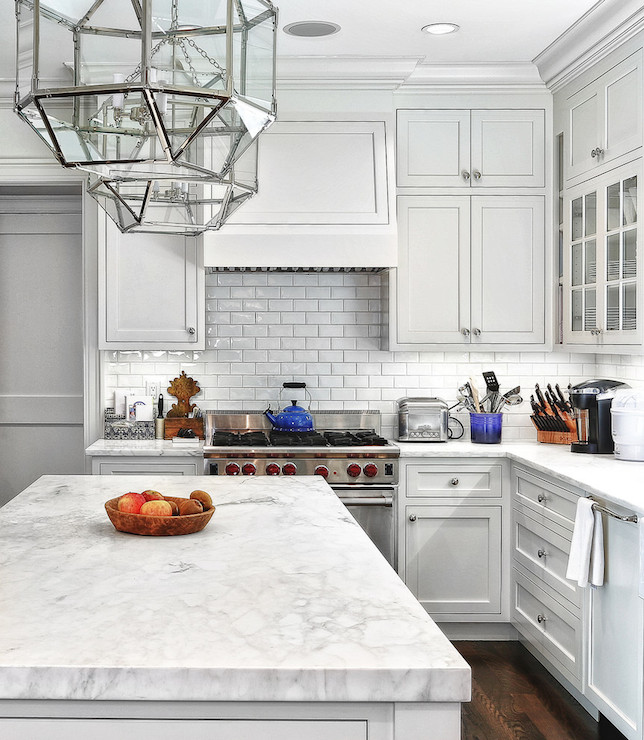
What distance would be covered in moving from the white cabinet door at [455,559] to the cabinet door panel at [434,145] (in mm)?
1800

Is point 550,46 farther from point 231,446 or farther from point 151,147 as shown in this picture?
point 151,147

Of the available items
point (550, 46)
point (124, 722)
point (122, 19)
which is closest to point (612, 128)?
point (550, 46)

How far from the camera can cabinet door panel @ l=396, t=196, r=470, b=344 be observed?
4.50m

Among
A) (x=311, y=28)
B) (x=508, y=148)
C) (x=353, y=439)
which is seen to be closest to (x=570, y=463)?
(x=353, y=439)

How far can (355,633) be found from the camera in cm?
148

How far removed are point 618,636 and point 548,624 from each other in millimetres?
781

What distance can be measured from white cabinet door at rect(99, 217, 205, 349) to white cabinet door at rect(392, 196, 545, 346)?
1137mm

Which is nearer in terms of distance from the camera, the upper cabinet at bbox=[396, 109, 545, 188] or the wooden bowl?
the wooden bowl

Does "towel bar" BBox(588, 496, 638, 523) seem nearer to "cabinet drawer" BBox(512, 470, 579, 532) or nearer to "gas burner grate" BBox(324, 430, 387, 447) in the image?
"cabinet drawer" BBox(512, 470, 579, 532)

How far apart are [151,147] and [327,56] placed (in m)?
2.88

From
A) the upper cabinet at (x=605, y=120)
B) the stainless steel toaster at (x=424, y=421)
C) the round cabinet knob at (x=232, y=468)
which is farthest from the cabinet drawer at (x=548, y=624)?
the upper cabinet at (x=605, y=120)

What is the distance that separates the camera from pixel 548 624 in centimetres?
366

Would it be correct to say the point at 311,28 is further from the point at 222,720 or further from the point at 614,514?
the point at 222,720

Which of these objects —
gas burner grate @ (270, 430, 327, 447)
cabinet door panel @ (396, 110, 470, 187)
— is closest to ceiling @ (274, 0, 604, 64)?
cabinet door panel @ (396, 110, 470, 187)
